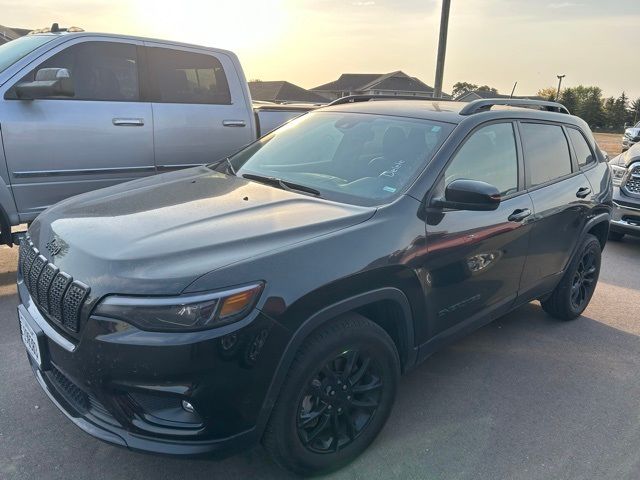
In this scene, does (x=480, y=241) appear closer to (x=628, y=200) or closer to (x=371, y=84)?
(x=628, y=200)

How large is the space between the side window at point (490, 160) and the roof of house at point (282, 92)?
42.7m

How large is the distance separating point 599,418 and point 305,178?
2.28m

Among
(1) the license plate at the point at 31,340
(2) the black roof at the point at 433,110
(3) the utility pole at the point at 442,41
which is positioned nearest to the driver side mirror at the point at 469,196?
(2) the black roof at the point at 433,110

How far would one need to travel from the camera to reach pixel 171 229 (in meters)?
2.36

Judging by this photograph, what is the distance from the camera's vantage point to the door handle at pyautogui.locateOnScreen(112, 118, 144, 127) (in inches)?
191

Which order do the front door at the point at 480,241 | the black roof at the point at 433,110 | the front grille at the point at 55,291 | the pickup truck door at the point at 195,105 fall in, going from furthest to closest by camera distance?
the pickup truck door at the point at 195,105 → the black roof at the point at 433,110 → the front door at the point at 480,241 → the front grille at the point at 55,291

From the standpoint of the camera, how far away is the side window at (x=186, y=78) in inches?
205

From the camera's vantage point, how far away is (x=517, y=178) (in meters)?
3.52

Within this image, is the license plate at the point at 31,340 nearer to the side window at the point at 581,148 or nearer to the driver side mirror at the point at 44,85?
the driver side mirror at the point at 44,85

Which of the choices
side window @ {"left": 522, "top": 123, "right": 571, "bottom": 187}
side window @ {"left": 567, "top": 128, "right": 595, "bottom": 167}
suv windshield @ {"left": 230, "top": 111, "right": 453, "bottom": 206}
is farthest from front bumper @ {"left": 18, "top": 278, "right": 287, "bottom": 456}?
side window @ {"left": 567, "top": 128, "right": 595, "bottom": 167}

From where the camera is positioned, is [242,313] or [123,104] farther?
[123,104]

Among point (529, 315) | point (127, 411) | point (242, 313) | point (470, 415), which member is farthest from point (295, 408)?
point (529, 315)

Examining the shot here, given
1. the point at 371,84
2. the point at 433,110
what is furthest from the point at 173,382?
the point at 371,84

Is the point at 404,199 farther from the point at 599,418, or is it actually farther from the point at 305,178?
the point at 599,418
